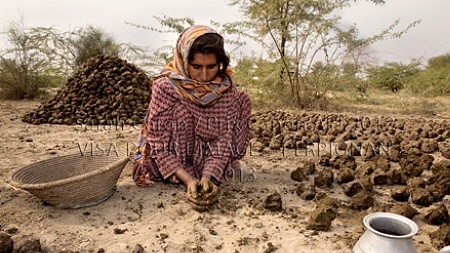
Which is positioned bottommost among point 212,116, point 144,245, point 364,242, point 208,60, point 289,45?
point 144,245

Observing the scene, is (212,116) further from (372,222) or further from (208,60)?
(372,222)

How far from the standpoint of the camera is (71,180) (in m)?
2.45

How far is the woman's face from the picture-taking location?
2785 mm

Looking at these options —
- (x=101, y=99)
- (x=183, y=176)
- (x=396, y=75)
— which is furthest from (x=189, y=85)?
(x=396, y=75)

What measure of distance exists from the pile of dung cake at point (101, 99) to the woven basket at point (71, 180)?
8.71 feet

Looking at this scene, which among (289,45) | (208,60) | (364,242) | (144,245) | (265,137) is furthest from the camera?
(289,45)

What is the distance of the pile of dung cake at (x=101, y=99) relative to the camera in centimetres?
596

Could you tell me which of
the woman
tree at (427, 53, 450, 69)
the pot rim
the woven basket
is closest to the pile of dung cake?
the woven basket

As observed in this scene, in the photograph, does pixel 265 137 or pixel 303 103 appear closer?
pixel 265 137

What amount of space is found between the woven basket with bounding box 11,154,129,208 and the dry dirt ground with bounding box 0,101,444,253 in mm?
88

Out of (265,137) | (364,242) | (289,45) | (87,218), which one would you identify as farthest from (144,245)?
(289,45)

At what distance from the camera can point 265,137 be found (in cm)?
493

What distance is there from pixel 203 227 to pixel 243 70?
589 cm

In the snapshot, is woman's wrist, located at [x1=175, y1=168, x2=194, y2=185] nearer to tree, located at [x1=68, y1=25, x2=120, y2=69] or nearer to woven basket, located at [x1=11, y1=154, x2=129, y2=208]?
woven basket, located at [x1=11, y1=154, x2=129, y2=208]
